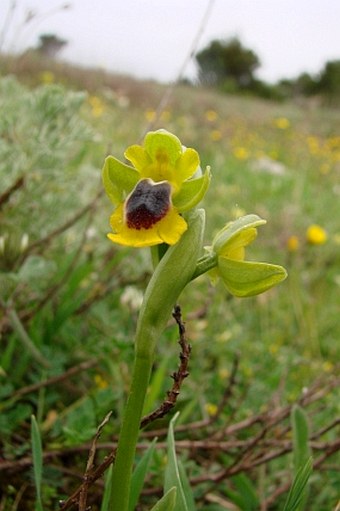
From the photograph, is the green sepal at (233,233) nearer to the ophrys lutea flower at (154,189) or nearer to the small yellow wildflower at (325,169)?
the ophrys lutea flower at (154,189)

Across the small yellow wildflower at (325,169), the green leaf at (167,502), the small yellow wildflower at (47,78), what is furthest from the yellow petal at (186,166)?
the small yellow wildflower at (325,169)

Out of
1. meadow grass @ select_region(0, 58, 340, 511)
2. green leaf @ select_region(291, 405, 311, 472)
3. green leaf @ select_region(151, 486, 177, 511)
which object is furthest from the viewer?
meadow grass @ select_region(0, 58, 340, 511)

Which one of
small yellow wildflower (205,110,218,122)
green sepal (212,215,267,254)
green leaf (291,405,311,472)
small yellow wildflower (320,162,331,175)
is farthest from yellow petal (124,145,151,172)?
small yellow wildflower (320,162,331,175)

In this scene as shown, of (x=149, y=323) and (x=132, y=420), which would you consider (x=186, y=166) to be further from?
(x=132, y=420)

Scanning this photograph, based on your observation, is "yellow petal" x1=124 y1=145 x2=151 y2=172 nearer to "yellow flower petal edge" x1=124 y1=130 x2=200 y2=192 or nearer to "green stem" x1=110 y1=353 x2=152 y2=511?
"yellow flower petal edge" x1=124 y1=130 x2=200 y2=192

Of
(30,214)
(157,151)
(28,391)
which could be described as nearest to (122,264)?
(30,214)

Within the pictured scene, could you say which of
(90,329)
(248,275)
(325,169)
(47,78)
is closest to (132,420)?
(248,275)
